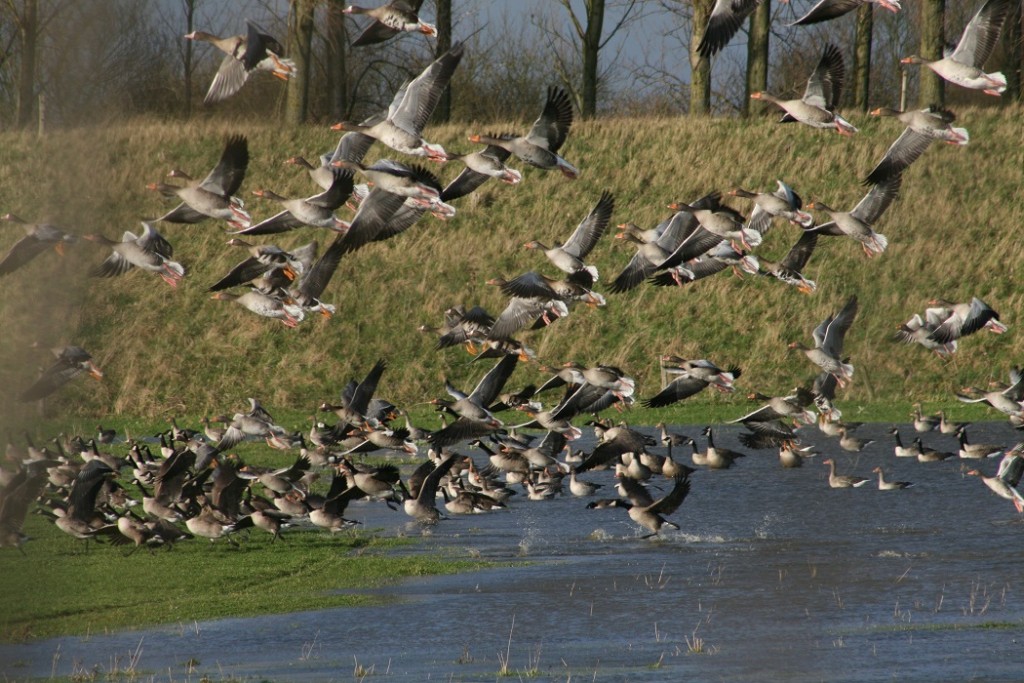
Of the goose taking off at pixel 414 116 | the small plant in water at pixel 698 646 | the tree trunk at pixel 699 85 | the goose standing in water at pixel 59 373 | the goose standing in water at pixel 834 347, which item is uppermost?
the goose standing in water at pixel 59 373

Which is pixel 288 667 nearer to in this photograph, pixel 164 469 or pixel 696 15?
pixel 164 469

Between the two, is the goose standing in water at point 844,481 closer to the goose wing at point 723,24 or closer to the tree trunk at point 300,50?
the goose wing at point 723,24

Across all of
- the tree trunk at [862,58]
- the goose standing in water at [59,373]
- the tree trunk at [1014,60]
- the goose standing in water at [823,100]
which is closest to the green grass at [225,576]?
the goose standing in water at [823,100]

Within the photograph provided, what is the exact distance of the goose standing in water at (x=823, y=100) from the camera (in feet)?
45.2

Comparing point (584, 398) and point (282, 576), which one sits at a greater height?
point (584, 398)

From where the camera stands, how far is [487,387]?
53.6 feet

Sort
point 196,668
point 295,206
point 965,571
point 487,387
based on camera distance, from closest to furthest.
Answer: point 196,668, point 295,206, point 965,571, point 487,387

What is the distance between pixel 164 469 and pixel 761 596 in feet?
27.1

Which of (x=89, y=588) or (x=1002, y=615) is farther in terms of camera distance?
(x=89, y=588)

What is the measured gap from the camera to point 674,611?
43.6 ft

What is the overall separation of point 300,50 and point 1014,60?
28902 millimetres

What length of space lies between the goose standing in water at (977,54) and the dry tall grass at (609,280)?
65.4ft

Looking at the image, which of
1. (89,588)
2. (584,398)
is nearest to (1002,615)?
(584,398)

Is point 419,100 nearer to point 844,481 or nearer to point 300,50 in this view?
point 844,481
